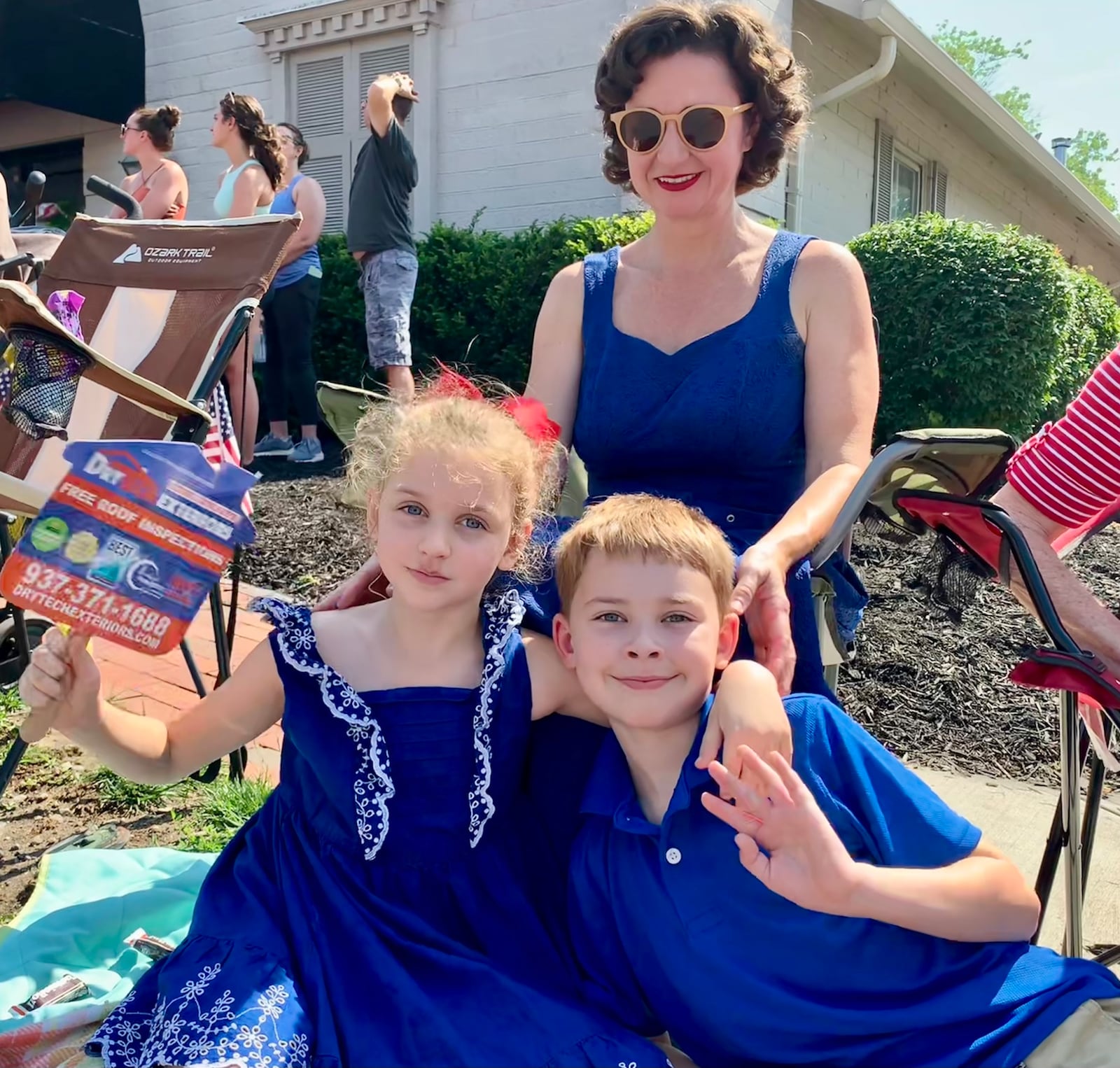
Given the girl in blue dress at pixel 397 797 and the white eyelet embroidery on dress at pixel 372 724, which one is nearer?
the girl in blue dress at pixel 397 797

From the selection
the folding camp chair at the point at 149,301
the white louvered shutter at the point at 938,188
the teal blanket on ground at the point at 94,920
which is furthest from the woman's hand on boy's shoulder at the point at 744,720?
the white louvered shutter at the point at 938,188

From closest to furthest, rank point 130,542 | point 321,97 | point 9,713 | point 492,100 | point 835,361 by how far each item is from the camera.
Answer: point 130,542 → point 835,361 → point 9,713 → point 492,100 → point 321,97

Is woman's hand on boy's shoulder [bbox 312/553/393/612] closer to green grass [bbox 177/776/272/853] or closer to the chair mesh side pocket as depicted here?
the chair mesh side pocket

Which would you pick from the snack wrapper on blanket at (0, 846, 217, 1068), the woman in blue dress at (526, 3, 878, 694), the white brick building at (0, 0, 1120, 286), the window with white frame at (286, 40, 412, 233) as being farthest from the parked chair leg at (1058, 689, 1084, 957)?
the window with white frame at (286, 40, 412, 233)

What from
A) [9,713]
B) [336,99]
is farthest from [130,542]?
[336,99]

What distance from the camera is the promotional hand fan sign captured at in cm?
145

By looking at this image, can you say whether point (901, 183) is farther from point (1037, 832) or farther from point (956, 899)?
point (956, 899)

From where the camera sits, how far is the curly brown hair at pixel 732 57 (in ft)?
6.57

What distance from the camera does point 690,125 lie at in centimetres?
199

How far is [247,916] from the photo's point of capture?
1.51 meters

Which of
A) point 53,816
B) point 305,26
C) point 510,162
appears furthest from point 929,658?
point 305,26

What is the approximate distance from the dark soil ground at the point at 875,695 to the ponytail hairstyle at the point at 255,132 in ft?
6.00

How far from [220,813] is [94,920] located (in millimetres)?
579

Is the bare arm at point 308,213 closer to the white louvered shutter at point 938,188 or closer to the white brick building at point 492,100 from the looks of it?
the white brick building at point 492,100
